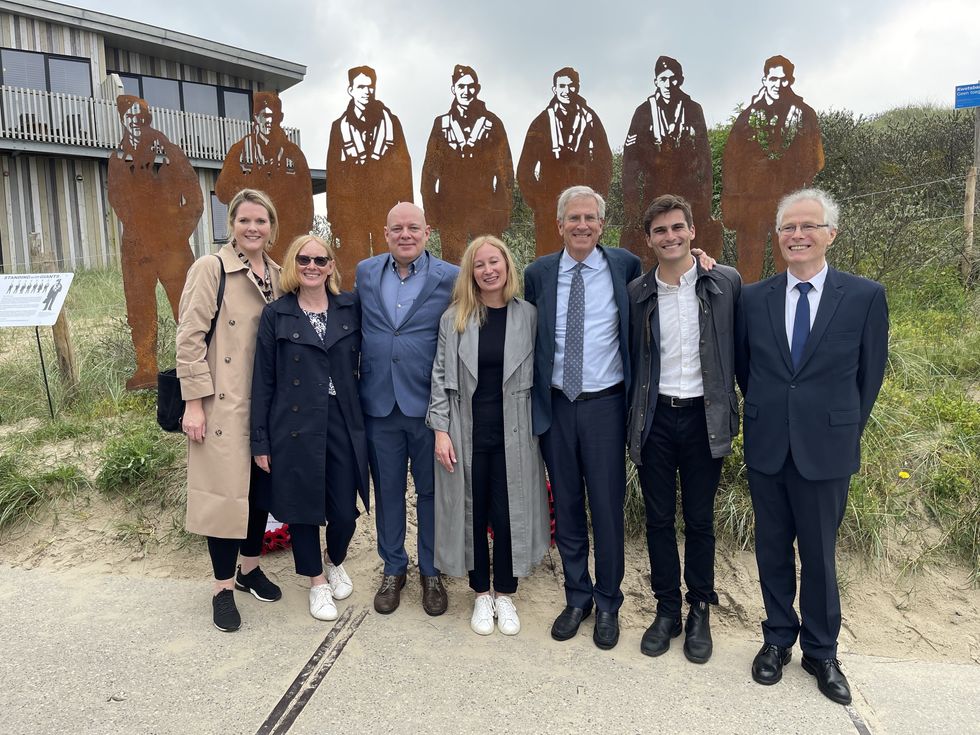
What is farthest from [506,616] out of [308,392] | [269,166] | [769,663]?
[269,166]

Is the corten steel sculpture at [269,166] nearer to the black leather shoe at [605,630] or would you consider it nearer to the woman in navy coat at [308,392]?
the woman in navy coat at [308,392]

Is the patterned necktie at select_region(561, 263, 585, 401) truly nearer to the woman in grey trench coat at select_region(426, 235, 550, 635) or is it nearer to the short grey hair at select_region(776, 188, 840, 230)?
the woman in grey trench coat at select_region(426, 235, 550, 635)

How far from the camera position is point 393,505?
3133 millimetres

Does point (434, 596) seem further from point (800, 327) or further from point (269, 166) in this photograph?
point (269, 166)

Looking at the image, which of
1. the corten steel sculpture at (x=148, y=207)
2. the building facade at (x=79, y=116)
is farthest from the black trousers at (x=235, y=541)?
the building facade at (x=79, y=116)

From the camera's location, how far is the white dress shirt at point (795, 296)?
238cm

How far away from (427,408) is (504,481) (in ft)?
1.59

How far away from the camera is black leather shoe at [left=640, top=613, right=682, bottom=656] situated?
270 cm

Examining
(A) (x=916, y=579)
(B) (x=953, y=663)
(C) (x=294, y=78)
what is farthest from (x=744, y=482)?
(C) (x=294, y=78)

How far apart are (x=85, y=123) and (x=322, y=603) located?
14151mm

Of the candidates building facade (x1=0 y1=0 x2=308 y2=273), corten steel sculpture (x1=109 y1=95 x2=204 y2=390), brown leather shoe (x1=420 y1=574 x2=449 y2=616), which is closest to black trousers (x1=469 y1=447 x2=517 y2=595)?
brown leather shoe (x1=420 y1=574 x2=449 y2=616)

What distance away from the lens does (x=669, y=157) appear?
13.4ft

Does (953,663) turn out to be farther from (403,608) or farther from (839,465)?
(403,608)

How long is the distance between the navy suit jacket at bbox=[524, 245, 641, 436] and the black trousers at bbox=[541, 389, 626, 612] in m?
0.05
